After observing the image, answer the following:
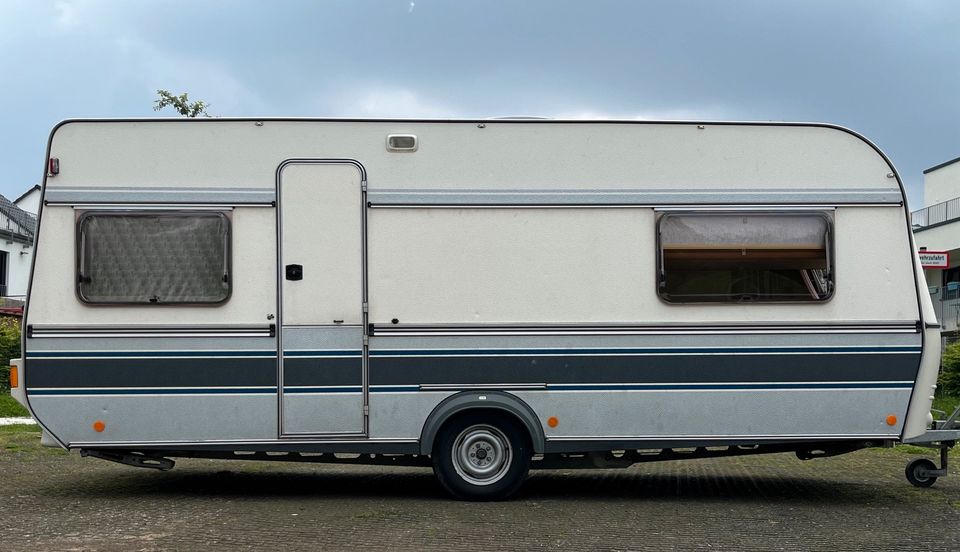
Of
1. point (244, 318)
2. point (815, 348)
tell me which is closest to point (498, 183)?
point (244, 318)

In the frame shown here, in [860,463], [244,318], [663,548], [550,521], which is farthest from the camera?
[860,463]

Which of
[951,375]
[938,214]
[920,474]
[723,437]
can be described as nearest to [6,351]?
[723,437]

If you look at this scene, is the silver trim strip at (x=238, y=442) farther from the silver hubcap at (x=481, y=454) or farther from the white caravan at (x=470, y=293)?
the silver hubcap at (x=481, y=454)

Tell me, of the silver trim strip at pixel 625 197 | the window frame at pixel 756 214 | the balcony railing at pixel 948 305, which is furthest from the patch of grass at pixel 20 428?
the balcony railing at pixel 948 305

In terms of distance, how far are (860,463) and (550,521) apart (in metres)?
5.71

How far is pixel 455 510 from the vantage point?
8.11m

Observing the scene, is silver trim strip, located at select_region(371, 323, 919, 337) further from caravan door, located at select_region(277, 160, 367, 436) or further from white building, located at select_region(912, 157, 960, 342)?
white building, located at select_region(912, 157, 960, 342)

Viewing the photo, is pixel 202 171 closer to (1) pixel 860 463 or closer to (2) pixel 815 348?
(2) pixel 815 348

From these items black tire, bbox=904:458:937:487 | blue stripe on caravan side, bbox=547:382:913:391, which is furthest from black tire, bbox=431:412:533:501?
black tire, bbox=904:458:937:487

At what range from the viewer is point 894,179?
8617 millimetres

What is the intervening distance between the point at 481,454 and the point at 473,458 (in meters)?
0.08

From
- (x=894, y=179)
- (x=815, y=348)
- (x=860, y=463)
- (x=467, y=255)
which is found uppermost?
(x=894, y=179)

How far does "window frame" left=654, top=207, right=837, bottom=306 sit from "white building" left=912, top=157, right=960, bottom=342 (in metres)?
20.8

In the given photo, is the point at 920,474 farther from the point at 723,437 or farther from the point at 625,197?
the point at 625,197
